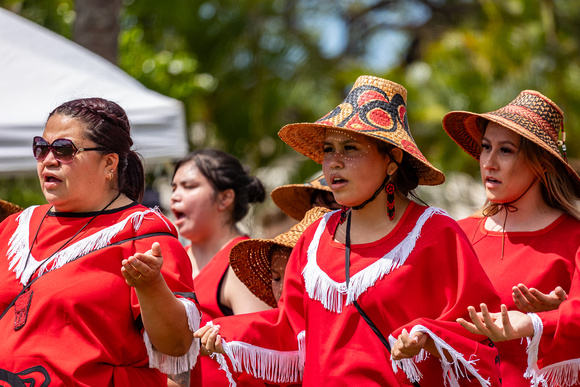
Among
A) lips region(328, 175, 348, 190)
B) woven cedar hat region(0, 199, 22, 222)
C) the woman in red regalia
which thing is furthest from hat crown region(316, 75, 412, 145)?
woven cedar hat region(0, 199, 22, 222)

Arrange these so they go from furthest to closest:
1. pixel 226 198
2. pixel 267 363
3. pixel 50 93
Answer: pixel 50 93, pixel 226 198, pixel 267 363

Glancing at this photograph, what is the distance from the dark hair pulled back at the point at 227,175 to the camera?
17.5 ft

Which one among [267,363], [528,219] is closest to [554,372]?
[528,219]

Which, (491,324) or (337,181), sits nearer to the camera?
(491,324)

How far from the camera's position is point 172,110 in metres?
6.52

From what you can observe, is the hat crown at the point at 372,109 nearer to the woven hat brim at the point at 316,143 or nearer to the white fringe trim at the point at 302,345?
the woven hat brim at the point at 316,143

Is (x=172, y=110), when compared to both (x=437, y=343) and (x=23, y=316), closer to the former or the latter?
(x=23, y=316)

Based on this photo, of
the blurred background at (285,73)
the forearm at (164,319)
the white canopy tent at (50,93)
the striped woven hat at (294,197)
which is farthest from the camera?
the blurred background at (285,73)

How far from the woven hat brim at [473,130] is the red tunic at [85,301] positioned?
1.72 m

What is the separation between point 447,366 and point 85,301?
1.48m

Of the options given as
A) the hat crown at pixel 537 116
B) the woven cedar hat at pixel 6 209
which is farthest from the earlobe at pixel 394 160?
the woven cedar hat at pixel 6 209

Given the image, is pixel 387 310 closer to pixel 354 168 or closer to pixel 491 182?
pixel 354 168

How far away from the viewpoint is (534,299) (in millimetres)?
3389

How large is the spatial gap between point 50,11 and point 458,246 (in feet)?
27.9
